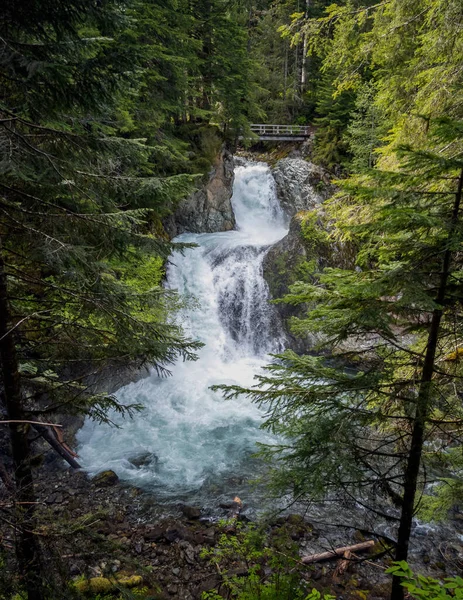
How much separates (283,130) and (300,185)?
314 inches

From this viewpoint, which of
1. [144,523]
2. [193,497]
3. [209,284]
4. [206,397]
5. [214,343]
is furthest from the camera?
[209,284]

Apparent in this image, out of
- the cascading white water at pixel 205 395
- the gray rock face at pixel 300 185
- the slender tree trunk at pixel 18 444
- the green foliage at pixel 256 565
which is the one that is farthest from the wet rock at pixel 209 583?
the gray rock face at pixel 300 185

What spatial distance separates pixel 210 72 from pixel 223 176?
5507mm

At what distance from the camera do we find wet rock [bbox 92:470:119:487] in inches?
314

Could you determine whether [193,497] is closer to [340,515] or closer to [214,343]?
[340,515]

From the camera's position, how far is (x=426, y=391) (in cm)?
321

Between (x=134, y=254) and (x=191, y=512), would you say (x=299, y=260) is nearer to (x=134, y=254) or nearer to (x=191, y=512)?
(x=191, y=512)

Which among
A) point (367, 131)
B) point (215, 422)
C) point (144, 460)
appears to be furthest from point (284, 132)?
point (144, 460)

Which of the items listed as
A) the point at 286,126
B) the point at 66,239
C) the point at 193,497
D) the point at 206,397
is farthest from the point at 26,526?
the point at 286,126

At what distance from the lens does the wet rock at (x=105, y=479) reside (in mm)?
7973

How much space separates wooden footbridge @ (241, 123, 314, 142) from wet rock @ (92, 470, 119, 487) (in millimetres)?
24075

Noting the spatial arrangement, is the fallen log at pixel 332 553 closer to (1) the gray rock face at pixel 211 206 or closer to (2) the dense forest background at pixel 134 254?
(2) the dense forest background at pixel 134 254

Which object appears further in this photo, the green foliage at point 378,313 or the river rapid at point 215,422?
the river rapid at point 215,422

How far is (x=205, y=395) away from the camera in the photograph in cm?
1234
